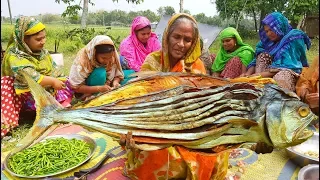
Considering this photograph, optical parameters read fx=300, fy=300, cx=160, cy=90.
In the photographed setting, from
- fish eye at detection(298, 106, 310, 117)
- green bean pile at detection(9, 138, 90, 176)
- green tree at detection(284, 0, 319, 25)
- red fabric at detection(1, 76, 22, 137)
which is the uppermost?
green tree at detection(284, 0, 319, 25)

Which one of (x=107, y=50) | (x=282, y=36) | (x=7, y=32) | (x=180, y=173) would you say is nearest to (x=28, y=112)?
(x=107, y=50)

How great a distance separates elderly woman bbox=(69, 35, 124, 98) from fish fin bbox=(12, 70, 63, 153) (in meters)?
2.32

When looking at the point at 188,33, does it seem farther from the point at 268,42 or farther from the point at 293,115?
the point at 268,42

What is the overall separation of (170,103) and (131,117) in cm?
21

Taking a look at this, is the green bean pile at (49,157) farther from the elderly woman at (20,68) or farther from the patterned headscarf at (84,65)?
the patterned headscarf at (84,65)

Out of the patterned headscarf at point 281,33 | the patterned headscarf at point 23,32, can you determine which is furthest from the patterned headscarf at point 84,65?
the patterned headscarf at point 281,33

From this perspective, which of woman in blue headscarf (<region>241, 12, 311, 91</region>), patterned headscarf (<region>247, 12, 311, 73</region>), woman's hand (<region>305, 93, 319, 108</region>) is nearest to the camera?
woman's hand (<region>305, 93, 319, 108</region>)

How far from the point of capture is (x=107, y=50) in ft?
12.8

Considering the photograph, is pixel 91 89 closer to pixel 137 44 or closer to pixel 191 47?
pixel 137 44

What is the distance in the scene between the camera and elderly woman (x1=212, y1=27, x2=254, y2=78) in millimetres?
4852

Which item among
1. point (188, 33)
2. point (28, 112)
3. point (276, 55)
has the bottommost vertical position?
point (28, 112)

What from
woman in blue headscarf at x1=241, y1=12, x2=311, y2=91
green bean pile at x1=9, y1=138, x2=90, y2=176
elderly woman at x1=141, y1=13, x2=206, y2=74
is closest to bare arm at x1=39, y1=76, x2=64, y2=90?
green bean pile at x1=9, y1=138, x2=90, y2=176

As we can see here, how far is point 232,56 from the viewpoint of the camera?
16.2ft

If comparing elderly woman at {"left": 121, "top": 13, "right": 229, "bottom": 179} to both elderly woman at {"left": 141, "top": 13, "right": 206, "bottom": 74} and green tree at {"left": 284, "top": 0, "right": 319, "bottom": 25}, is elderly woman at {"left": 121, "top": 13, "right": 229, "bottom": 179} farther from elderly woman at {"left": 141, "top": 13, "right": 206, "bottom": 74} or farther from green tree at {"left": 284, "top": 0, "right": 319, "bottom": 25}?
green tree at {"left": 284, "top": 0, "right": 319, "bottom": 25}
